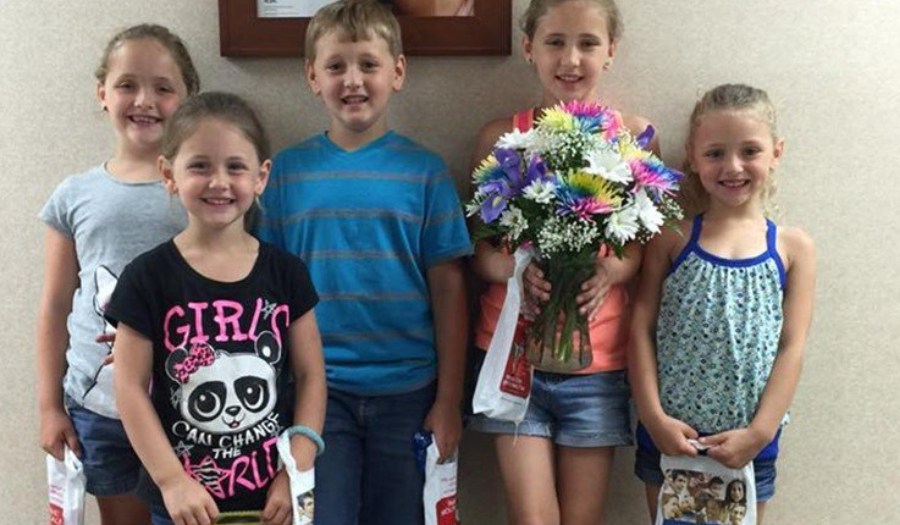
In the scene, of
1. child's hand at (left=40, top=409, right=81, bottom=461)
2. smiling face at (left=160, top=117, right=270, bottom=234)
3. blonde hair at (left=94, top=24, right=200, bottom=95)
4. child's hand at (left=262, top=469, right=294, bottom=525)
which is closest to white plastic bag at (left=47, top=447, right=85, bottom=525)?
child's hand at (left=40, top=409, right=81, bottom=461)

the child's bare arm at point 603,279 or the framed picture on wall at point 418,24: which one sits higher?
the framed picture on wall at point 418,24

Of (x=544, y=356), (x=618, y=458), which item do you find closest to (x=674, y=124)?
(x=544, y=356)

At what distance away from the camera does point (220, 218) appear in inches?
64.0

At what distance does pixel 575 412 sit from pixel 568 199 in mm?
529

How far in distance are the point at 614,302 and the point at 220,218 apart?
930 millimetres

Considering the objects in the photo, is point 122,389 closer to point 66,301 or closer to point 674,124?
point 66,301

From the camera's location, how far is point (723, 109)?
1913 mm

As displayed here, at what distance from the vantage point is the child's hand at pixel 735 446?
5.98ft

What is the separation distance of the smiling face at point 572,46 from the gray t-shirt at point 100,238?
3.02 feet

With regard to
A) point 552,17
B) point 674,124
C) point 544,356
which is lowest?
point 544,356

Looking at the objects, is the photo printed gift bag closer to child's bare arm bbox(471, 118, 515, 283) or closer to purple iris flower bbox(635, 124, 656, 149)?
child's bare arm bbox(471, 118, 515, 283)

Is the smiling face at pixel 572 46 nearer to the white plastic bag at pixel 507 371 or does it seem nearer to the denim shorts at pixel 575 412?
the white plastic bag at pixel 507 371

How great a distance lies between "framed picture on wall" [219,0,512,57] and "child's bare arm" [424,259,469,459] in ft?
1.85

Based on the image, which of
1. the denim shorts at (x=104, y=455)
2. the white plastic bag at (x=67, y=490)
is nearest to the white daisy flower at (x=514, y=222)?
the denim shorts at (x=104, y=455)
